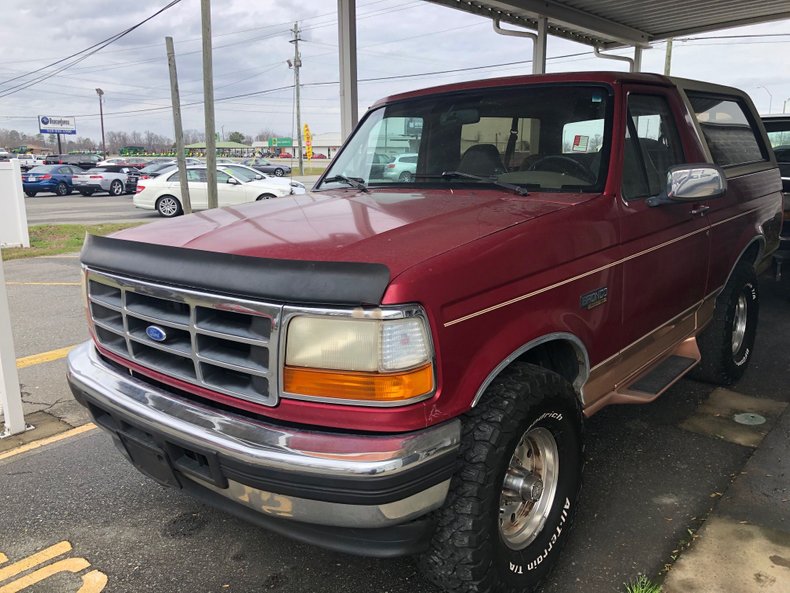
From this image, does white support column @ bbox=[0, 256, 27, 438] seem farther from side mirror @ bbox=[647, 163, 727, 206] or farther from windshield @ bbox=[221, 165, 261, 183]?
windshield @ bbox=[221, 165, 261, 183]

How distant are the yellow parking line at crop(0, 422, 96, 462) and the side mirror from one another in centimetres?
379

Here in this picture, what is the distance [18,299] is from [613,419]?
7021 millimetres

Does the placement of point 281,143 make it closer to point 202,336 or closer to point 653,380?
point 653,380

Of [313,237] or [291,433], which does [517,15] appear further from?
[291,433]

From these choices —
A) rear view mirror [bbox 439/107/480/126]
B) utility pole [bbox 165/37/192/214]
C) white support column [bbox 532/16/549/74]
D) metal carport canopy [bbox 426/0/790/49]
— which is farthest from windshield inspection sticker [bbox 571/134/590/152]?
utility pole [bbox 165/37/192/214]

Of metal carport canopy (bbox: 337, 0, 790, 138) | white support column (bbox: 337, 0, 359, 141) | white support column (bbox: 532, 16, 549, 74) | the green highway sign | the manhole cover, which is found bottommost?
the manhole cover

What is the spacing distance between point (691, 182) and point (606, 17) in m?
8.31

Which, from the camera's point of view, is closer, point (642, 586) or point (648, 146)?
point (642, 586)

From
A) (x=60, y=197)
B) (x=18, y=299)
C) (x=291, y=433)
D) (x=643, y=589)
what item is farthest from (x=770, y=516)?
(x=60, y=197)

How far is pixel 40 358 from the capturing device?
5465mm

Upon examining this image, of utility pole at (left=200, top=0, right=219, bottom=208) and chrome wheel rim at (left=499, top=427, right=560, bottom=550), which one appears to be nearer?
chrome wheel rim at (left=499, top=427, right=560, bottom=550)

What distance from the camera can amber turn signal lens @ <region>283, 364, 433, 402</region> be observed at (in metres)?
1.91

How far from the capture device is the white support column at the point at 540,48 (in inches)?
379

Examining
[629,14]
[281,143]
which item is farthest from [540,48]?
[281,143]
